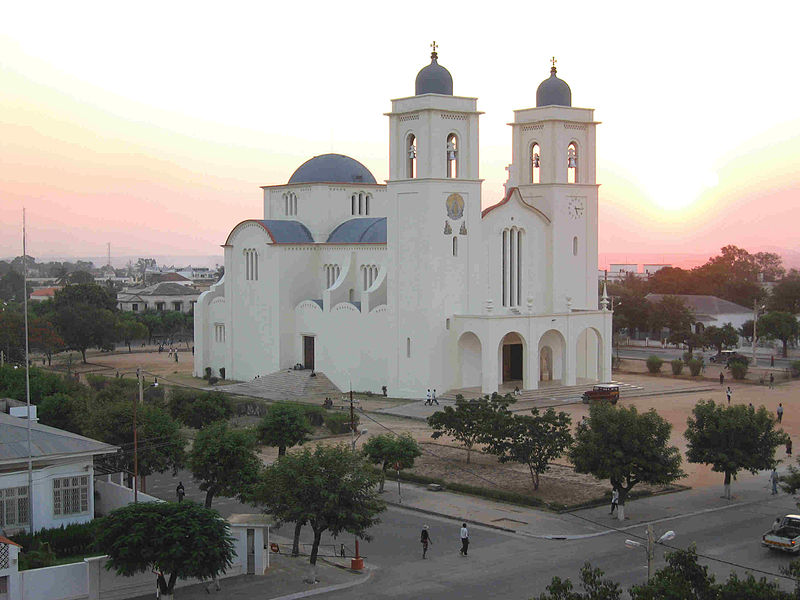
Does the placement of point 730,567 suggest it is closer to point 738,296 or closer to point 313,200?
point 313,200

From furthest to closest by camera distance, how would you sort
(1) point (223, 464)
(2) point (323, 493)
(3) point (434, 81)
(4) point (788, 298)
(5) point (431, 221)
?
1. (4) point (788, 298)
2. (3) point (434, 81)
3. (5) point (431, 221)
4. (1) point (223, 464)
5. (2) point (323, 493)

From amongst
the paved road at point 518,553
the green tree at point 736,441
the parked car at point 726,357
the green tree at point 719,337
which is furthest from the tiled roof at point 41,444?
the green tree at point 719,337

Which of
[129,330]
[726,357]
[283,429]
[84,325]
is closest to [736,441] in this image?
[283,429]

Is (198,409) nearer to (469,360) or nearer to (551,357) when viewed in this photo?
(469,360)

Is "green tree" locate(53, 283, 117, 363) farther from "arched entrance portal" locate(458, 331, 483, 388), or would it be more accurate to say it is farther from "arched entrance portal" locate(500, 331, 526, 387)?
"arched entrance portal" locate(500, 331, 526, 387)

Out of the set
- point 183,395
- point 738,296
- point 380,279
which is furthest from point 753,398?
point 738,296

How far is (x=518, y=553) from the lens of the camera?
25.3 metres

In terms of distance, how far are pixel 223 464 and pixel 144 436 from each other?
10.4 feet

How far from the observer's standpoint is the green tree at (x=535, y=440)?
31391 mm

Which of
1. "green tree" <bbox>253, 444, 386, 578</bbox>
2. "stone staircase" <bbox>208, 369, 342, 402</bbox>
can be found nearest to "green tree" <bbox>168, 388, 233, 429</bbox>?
"stone staircase" <bbox>208, 369, 342, 402</bbox>

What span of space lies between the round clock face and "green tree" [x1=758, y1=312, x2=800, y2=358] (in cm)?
2158

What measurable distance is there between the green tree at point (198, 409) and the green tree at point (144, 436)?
7.41 metres

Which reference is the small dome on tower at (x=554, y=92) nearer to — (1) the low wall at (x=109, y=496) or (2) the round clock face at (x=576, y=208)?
(2) the round clock face at (x=576, y=208)

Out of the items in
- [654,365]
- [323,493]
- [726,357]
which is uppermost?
[726,357]
